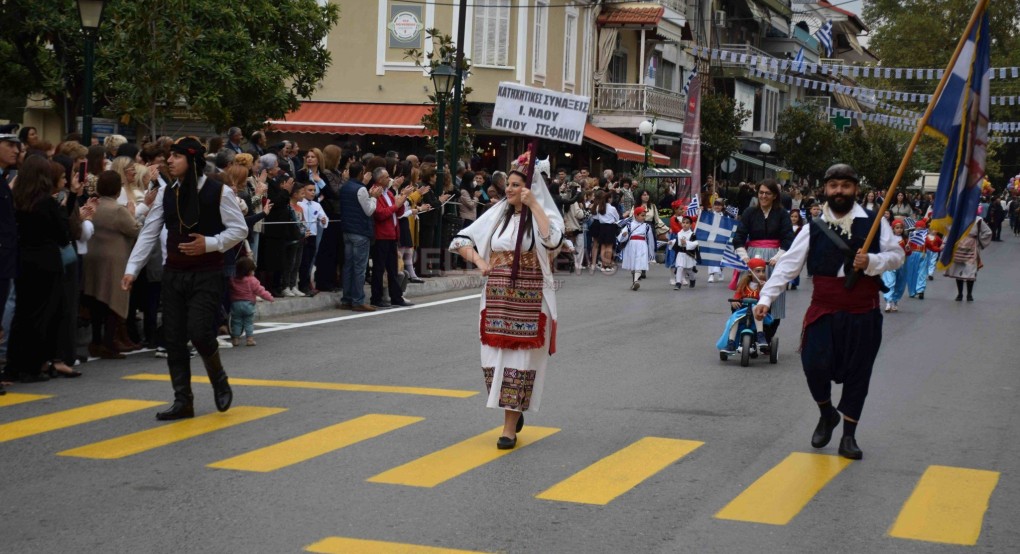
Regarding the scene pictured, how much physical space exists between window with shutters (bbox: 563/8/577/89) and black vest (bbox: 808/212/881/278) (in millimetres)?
32516

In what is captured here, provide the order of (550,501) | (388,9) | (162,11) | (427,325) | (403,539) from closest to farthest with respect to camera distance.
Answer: (403,539)
(550,501)
(427,325)
(162,11)
(388,9)

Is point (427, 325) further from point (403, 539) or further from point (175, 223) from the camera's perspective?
point (403, 539)

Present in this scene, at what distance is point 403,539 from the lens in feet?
21.1

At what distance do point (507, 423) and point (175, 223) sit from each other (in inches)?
113

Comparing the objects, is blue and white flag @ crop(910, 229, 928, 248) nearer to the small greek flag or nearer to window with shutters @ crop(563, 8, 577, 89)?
the small greek flag

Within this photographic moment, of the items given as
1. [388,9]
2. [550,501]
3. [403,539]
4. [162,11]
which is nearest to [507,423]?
[550,501]

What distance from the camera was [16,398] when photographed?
416 inches

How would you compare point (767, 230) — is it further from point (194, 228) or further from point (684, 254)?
point (684, 254)

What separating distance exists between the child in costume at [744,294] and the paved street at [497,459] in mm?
256

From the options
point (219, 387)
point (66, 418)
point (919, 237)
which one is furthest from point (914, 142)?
point (919, 237)

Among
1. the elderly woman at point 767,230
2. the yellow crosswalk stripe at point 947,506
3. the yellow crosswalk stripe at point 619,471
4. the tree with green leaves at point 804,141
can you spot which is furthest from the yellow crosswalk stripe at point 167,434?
the tree with green leaves at point 804,141

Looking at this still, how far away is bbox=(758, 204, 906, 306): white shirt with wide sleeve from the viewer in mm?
8695

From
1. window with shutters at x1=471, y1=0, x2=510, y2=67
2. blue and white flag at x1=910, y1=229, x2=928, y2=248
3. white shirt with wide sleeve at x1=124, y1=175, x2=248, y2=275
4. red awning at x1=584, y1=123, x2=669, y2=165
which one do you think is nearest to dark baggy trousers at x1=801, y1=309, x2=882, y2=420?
white shirt with wide sleeve at x1=124, y1=175, x2=248, y2=275

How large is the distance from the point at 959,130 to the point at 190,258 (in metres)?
5.46
